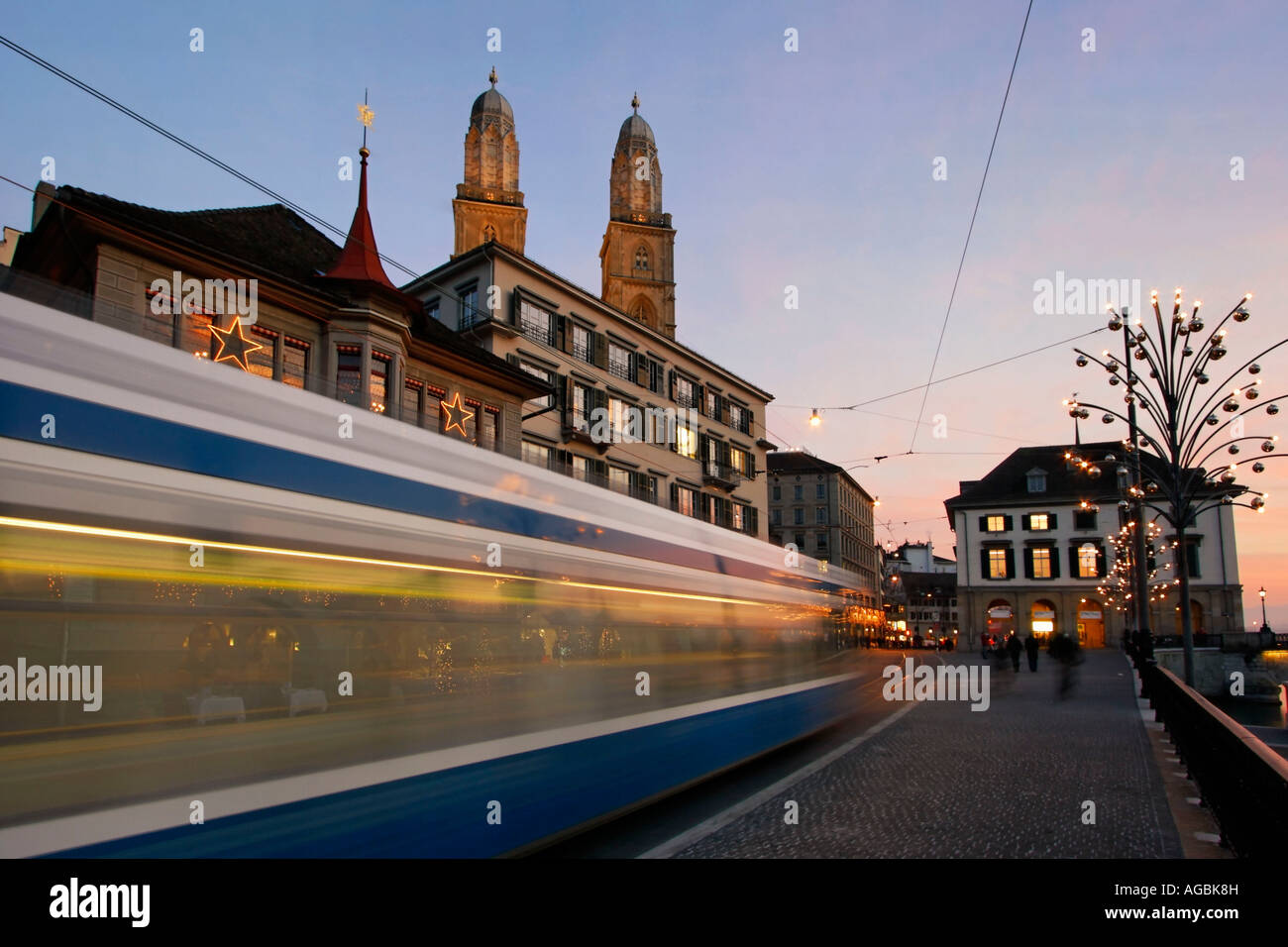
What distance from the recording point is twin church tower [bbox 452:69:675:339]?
278 feet

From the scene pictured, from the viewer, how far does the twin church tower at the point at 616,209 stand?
278 feet

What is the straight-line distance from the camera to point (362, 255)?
75.8 ft

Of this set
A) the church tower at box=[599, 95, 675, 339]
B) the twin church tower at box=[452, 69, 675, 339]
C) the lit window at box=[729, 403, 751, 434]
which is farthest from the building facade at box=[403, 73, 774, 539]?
the twin church tower at box=[452, 69, 675, 339]

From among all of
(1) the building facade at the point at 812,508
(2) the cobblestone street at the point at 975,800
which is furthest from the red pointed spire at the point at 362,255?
(1) the building facade at the point at 812,508

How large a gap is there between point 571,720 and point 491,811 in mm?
1049

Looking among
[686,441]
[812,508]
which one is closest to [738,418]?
[686,441]

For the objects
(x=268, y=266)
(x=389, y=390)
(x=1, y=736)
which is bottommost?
(x=1, y=736)

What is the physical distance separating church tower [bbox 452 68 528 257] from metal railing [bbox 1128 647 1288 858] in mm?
85053

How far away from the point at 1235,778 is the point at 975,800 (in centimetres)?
275
